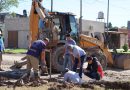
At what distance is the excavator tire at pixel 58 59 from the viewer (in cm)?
1850

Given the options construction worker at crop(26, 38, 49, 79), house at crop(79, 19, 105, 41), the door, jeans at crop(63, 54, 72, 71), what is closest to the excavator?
jeans at crop(63, 54, 72, 71)

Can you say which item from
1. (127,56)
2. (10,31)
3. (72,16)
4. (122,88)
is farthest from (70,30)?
(10,31)

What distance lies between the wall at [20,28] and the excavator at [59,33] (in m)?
34.5

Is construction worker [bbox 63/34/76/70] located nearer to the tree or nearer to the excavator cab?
the excavator cab

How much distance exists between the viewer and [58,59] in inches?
734

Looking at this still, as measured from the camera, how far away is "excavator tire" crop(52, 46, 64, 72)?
18.5m

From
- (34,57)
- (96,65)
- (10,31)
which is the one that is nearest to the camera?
(34,57)

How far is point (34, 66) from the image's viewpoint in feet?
47.6

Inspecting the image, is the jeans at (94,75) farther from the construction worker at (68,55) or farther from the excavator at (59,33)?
the excavator at (59,33)

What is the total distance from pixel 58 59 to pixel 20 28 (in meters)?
37.2

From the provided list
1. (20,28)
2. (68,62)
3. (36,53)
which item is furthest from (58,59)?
(20,28)

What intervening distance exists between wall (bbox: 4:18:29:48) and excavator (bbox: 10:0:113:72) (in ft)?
113

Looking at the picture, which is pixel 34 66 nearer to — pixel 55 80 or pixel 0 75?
pixel 55 80

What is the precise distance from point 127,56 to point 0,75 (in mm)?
7952
